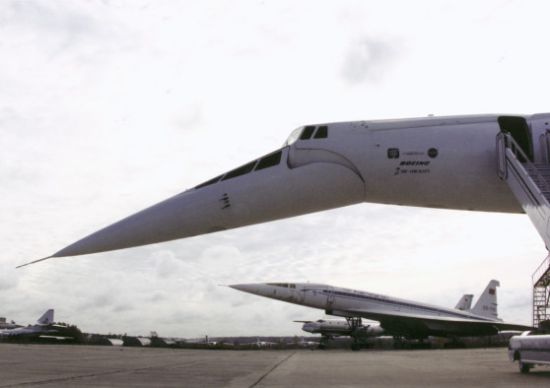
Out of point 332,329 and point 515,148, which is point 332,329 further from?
point 515,148

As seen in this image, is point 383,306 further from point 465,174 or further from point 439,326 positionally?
point 465,174

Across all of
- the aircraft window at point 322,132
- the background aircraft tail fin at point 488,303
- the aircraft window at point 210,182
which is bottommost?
the background aircraft tail fin at point 488,303

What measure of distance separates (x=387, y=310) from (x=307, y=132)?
3224 cm

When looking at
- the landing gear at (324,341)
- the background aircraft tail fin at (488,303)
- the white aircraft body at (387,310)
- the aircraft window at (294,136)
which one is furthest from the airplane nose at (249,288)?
the aircraft window at (294,136)

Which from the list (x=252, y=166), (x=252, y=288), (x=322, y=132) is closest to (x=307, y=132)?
(x=322, y=132)

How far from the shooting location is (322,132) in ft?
31.4

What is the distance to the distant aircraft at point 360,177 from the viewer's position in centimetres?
888

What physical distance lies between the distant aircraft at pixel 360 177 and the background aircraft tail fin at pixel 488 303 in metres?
43.3

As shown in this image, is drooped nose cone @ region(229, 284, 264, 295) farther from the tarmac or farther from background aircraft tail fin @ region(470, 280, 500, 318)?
the tarmac

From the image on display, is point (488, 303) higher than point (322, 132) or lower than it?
lower

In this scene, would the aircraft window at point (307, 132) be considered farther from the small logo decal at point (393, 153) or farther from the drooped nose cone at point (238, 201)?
the small logo decal at point (393, 153)

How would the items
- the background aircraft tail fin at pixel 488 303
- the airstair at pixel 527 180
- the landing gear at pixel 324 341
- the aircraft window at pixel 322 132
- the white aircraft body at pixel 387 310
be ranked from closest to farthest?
the airstair at pixel 527 180 < the aircraft window at pixel 322 132 < the white aircraft body at pixel 387 310 < the landing gear at pixel 324 341 < the background aircraft tail fin at pixel 488 303

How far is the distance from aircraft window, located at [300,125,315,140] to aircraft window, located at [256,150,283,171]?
19.7 inches

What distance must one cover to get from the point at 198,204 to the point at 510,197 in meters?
5.00
